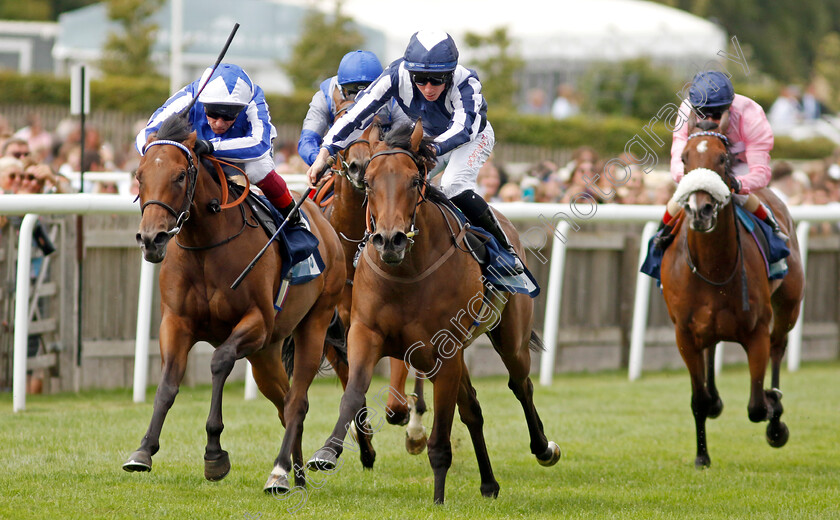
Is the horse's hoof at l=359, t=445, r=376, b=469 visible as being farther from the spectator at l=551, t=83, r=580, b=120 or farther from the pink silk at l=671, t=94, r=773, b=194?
the spectator at l=551, t=83, r=580, b=120

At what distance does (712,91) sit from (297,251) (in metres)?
2.78

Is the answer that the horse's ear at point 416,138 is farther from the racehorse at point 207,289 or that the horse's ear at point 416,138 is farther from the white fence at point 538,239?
the white fence at point 538,239

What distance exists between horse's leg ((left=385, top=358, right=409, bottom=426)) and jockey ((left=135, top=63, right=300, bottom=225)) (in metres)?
1.20

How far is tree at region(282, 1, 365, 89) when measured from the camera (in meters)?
22.4

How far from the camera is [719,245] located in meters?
7.09

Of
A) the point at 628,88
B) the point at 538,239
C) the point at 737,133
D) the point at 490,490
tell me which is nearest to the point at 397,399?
the point at 490,490

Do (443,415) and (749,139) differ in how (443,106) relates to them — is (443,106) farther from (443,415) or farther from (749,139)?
(749,139)

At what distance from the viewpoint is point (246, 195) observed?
5992mm

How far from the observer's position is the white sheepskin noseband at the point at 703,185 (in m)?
6.59

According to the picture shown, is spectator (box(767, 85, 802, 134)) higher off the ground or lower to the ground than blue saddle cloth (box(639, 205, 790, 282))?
higher

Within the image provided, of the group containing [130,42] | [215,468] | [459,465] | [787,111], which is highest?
[130,42]

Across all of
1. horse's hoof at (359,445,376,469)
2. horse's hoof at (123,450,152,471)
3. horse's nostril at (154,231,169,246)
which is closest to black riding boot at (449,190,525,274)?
horse's hoof at (359,445,376,469)

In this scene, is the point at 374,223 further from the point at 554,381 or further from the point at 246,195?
the point at 554,381

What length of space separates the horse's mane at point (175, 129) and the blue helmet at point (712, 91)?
3.24 m
